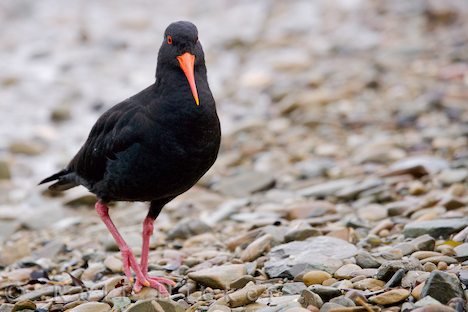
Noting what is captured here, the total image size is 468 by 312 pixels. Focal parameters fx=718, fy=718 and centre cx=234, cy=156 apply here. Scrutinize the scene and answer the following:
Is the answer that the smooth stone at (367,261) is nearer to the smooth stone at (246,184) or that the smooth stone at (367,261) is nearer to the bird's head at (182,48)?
the bird's head at (182,48)

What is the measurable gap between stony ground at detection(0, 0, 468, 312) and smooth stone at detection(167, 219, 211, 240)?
14mm

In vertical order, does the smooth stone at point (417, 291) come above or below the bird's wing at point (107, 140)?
below

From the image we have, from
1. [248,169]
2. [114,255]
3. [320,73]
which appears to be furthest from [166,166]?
[320,73]

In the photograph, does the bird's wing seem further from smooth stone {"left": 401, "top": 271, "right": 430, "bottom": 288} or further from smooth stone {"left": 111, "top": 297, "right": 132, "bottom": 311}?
smooth stone {"left": 401, "top": 271, "right": 430, "bottom": 288}

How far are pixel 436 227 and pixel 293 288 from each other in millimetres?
1277

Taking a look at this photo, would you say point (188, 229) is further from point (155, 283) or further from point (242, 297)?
point (242, 297)

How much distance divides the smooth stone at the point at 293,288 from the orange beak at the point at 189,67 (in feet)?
4.10

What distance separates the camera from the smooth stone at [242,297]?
13.5ft

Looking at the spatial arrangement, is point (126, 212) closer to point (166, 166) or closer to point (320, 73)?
point (166, 166)

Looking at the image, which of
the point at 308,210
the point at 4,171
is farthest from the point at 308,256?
the point at 4,171

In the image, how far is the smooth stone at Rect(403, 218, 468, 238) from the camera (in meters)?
4.92

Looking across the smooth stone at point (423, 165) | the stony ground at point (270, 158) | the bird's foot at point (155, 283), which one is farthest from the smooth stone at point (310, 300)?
the smooth stone at point (423, 165)

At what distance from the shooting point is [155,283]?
4723 millimetres

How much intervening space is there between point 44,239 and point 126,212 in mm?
956
